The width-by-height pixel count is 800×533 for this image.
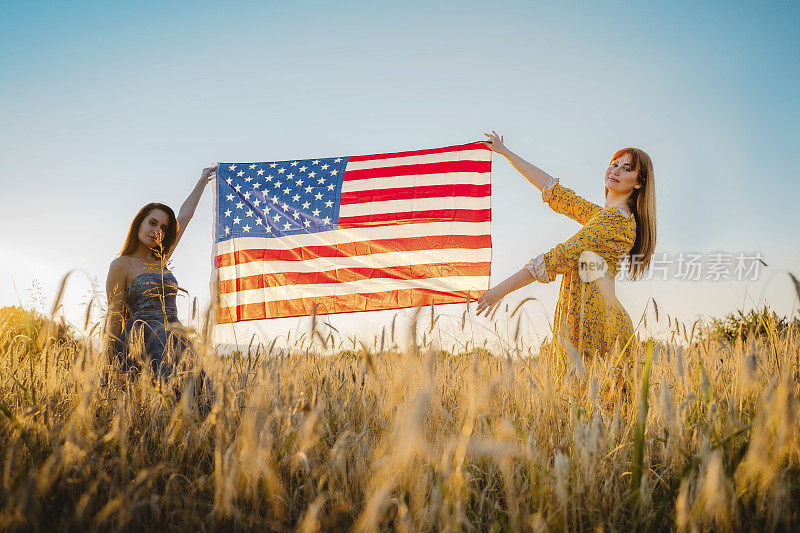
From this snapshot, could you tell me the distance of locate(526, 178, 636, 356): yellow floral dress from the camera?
2.46 metres

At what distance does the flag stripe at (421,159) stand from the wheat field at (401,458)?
408 centimetres

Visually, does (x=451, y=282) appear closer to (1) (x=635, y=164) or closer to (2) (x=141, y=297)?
(1) (x=635, y=164)

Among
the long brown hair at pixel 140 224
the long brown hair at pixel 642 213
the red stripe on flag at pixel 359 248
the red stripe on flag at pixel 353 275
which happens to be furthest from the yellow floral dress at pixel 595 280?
the long brown hair at pixel 140 224

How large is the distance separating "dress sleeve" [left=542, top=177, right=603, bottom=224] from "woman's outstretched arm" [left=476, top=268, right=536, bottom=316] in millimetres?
690

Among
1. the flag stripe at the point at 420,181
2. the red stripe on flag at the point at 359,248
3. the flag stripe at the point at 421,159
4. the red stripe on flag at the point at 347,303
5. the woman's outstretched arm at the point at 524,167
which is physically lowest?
the red stripe on flag at the point at 347,303

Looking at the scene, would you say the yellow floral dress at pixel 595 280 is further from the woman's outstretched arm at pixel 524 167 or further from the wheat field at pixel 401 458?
the woman's outstretched arm at pixel 524 167

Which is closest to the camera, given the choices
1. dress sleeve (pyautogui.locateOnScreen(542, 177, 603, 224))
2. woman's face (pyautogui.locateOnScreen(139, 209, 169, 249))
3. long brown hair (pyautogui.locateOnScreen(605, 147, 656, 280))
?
long brown hair (pyautogui.locateOnScreen(605, 147, 656, 280))

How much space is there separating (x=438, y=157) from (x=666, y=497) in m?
5.20

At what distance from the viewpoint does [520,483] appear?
1.39 m

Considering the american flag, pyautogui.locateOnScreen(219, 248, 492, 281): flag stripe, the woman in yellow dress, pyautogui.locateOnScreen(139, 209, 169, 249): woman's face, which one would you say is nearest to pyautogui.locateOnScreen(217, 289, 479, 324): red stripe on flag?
the american flag

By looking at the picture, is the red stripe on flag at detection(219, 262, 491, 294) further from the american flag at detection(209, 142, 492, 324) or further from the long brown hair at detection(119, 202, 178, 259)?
the long brown hair at detection(119, 202, 178, 259)

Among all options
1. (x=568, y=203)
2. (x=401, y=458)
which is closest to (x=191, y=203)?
(x=568, y=203)

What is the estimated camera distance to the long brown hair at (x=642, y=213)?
278 cm

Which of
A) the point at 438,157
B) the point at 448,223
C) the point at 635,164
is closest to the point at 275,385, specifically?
the point at 635,164
